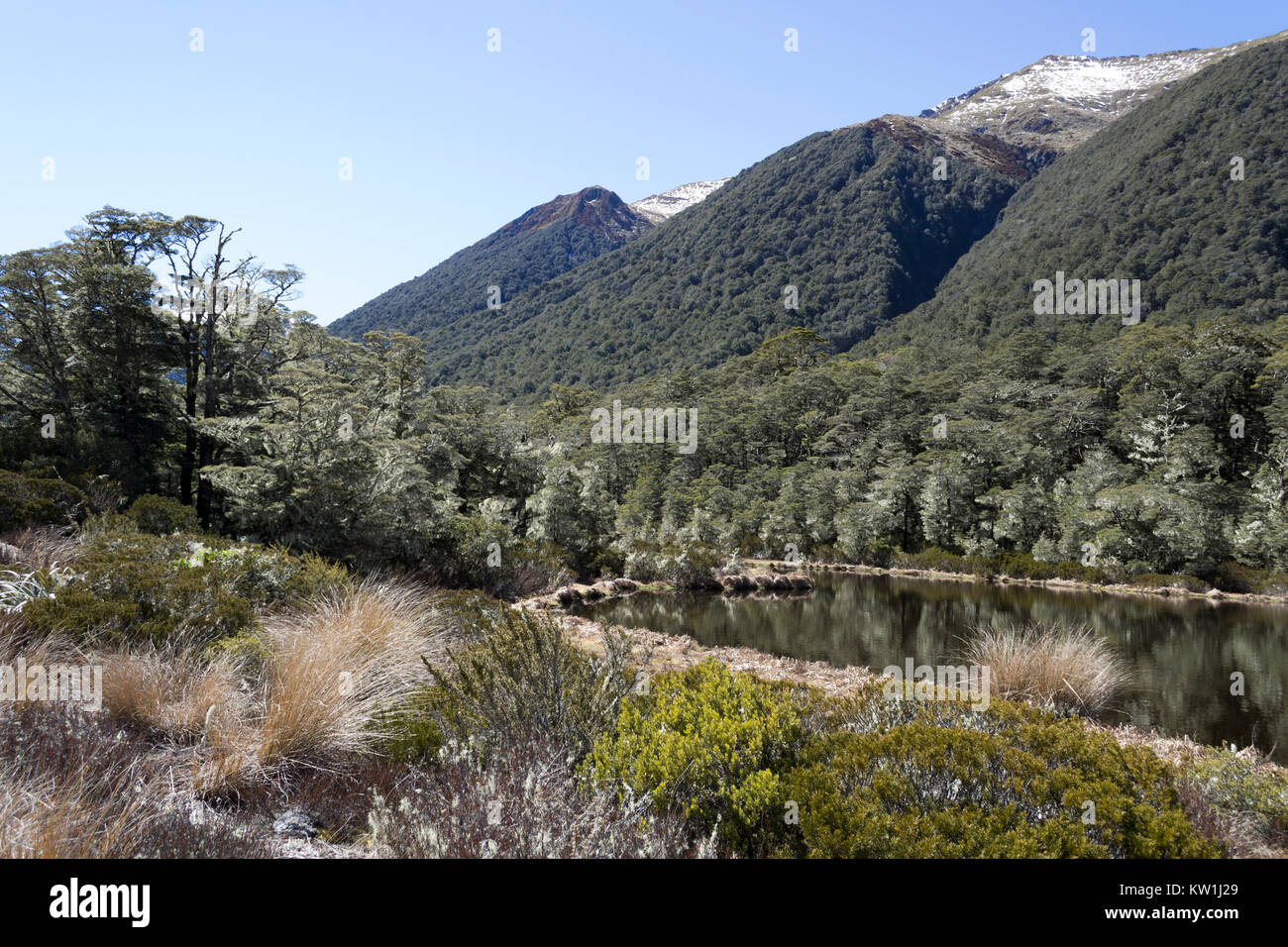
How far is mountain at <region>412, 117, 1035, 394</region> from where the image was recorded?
8862cm

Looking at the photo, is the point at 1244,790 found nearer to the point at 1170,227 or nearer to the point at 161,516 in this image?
the point at 161,516

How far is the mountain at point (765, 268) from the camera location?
8862 centimetres

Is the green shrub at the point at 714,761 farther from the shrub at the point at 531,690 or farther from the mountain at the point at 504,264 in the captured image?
the mountain at the point at 504,264

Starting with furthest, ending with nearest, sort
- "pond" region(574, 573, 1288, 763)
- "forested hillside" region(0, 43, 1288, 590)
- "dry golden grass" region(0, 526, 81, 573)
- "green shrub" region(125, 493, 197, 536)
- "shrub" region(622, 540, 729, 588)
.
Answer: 1. "shrub" region(622, 540, 729, 588)
2. "forested hillside" region(0, 43, 1288, 590)
3. "green shrub" region(125, 493, 197, 536)
4. "pond" region(574, 573, 1288, 763)
5. "dry golden grass" region(0, 526, 81, 573)

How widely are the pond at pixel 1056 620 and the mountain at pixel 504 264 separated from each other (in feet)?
278

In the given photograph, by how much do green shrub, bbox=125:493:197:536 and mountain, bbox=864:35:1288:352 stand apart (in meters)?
52.9

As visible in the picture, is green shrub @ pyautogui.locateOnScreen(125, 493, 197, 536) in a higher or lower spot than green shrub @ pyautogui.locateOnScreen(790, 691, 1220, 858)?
higher

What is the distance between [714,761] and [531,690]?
1192mm

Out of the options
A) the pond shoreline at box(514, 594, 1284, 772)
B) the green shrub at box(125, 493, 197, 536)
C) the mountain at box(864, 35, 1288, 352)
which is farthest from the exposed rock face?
the mountain at box(864, 35, 1288, 352)

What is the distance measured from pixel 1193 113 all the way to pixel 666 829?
10569cm

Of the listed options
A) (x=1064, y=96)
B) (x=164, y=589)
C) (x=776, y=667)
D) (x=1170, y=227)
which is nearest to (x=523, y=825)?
(x=164, y=589)

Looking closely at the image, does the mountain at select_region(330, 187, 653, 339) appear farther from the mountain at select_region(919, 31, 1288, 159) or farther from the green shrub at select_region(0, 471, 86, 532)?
the mountain at select_region(919, 31, 1288, 159)

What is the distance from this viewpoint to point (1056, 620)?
16016 mm

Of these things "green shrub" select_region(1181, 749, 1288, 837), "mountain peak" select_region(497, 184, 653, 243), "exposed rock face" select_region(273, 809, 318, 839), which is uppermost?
"mountain peak" select_region(497, 184, 653, 243)
